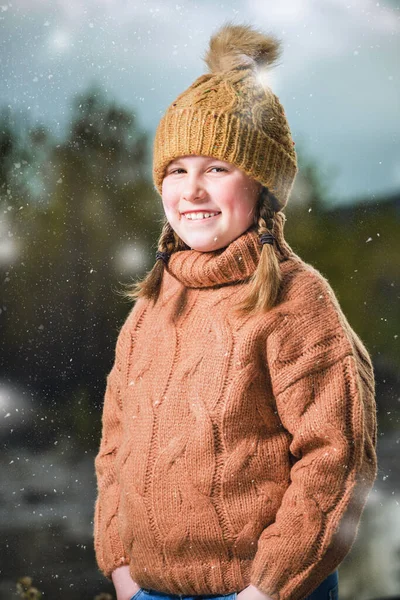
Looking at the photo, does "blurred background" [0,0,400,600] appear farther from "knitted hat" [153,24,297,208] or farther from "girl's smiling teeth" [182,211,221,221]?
"girl's smiling teeth" [182,211,221,221]

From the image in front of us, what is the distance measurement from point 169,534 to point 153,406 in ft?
0.38

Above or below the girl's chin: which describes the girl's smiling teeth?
above

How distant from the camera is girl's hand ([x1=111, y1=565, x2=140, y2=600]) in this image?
82cm

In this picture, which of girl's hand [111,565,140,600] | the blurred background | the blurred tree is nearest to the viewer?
girl's hand [111,565,140,600]

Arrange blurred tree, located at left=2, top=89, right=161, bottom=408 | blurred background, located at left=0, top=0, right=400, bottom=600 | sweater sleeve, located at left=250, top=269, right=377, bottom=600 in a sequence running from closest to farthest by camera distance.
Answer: sweater sleeve, located at left=250, top=269, right=377, bottom=600
blurred background, located at left=0, top=0, right=400, bottom=600
blurred tree, located at left=2, top=89, right=161, bottom=408

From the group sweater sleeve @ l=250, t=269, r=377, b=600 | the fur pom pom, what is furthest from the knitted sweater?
the fur pom pom

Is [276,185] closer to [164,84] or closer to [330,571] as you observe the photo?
[164,84]

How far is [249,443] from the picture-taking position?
0.75 m

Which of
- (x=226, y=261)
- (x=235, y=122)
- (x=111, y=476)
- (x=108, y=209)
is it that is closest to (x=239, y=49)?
(x=235, y=122)

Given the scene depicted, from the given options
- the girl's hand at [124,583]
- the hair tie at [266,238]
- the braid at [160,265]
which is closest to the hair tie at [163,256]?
the braid at [160,265]

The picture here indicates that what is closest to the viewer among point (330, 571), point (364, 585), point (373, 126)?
point (330, 571)

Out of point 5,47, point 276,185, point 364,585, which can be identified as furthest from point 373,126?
point 364,585

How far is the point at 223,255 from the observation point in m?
0.78

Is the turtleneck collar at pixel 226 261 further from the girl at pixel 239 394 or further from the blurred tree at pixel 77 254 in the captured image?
the blurred tree at pixel 77 254
